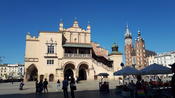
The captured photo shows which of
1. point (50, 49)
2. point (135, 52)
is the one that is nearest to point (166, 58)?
point (135, 52)

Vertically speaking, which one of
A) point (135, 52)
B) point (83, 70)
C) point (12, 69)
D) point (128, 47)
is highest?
point (128, 47)

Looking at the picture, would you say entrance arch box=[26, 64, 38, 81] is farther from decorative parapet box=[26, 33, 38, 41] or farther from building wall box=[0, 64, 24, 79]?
building wall box=[0, 64, 24, 79]

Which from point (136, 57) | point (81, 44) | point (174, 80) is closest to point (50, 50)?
point (81, 44)

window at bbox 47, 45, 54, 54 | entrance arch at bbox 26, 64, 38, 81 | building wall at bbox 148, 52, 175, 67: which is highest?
building wall at bbox 148, 52, 175, 67

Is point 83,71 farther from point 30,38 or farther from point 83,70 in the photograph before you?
point 30,38

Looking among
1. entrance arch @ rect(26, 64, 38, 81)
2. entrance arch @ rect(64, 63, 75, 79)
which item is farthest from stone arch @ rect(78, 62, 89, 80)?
entrance arch @ rect(26, 64, 38, 81)

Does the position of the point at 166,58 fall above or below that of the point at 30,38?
below

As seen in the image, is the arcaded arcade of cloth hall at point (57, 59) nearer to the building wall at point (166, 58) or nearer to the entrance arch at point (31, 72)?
the entrance arch at point (31, 72)

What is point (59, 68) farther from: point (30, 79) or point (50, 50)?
point (30, 79)

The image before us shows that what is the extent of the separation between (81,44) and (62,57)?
22.8 feet

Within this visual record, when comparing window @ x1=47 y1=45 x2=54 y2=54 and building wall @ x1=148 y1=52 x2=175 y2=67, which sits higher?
building wall @ x1=148 y1=52 x2=175 y2=67

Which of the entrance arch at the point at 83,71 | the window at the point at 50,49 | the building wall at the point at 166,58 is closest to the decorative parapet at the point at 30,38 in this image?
the window at the point at 50,49

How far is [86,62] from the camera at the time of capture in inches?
2063

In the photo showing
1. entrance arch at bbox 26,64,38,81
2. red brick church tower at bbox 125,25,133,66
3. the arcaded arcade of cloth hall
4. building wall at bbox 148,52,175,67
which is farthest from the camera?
red brick church tower at bbox 125,25,133,66
